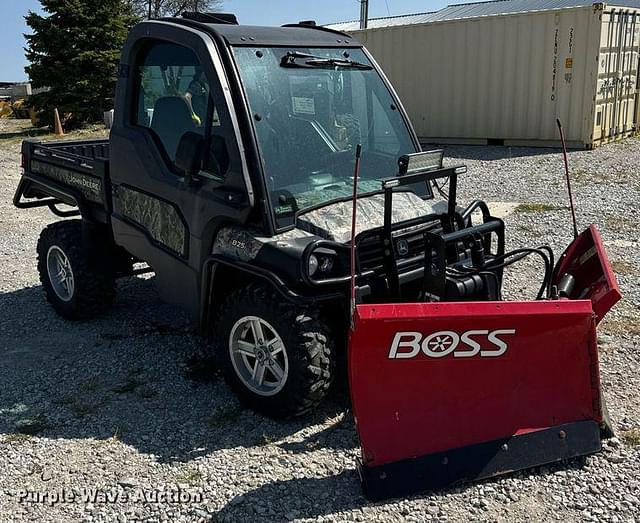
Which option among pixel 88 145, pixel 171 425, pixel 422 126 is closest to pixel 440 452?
pixel 171 425

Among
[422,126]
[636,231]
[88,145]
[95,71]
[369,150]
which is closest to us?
[369,150]

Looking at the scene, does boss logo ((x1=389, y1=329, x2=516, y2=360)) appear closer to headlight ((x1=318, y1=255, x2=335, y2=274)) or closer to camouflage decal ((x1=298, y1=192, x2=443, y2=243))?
headlight ((x1=318, y1=255, x2=335, y2=274))

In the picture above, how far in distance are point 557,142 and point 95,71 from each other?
575 inches

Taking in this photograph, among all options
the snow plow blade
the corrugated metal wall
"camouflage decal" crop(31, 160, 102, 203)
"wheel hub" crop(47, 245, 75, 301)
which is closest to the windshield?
the snow plow blade

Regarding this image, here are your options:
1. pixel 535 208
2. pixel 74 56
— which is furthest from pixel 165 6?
pixel 535 208

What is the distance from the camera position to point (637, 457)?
3.49 metres

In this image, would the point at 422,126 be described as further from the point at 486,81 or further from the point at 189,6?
the point at 189,6

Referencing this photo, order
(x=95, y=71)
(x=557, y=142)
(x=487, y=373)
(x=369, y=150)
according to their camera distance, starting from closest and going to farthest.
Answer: (x=487, y=373) < (x=369, y=150) < (x=557, y=142) < (x=95, y=71)

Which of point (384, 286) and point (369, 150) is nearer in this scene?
point (384, 286)

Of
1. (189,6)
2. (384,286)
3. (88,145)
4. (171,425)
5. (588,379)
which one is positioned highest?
(189,6)

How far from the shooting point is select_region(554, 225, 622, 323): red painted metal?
358 centimetres

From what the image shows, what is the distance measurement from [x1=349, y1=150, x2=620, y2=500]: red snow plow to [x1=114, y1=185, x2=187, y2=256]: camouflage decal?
1458mm

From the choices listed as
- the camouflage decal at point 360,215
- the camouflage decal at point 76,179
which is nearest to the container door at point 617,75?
the camouflage decal at point 360,215

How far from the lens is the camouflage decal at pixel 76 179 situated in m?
5.08
